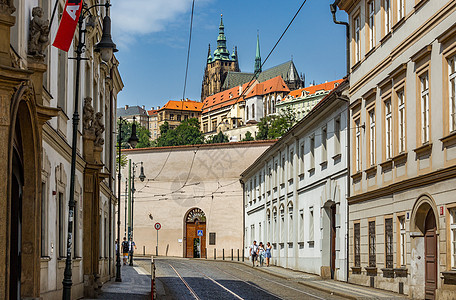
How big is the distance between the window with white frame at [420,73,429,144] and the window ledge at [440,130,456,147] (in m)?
1.63

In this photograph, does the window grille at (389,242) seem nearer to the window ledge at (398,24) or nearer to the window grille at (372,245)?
the window grille at (372,245)

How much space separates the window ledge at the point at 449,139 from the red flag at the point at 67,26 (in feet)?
29.9

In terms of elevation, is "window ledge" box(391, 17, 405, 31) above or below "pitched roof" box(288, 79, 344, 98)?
below

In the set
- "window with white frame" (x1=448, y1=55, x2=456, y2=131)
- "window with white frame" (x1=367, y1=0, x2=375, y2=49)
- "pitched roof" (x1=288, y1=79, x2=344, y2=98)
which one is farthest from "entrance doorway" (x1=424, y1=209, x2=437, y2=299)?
"pitched roof" (x1=288, y1=79, x2=344, y2=98)

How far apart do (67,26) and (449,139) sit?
9416 millimetres

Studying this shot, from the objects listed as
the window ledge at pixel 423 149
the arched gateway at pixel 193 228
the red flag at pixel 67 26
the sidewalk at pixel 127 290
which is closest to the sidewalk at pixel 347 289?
the window ledge at pixel 423 149

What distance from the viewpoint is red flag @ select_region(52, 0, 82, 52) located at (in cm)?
1464

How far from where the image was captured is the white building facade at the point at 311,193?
31641 mm

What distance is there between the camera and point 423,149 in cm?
2098

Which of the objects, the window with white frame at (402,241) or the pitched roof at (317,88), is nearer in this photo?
the window with white frame at (402,241)

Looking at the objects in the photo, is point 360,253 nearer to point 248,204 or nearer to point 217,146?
point 248,204

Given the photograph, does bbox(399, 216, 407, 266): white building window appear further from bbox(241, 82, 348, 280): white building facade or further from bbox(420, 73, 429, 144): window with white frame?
bbox(241, 82, 348, 280): white building facade

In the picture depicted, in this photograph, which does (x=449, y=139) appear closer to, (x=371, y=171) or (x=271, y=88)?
(x=371, y=171)

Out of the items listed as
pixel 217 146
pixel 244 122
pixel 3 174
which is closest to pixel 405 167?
pixel 3 174
